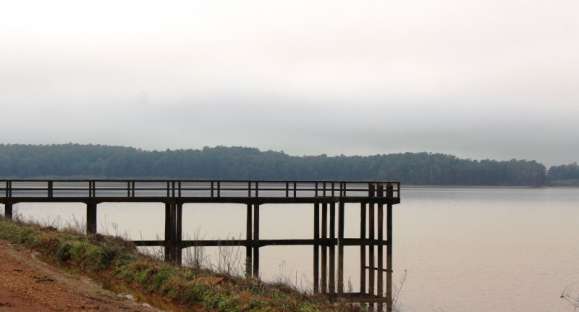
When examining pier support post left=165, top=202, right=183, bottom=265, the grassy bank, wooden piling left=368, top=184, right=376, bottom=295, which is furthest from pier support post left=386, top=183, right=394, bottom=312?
the grassy bank

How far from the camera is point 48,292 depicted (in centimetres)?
1636

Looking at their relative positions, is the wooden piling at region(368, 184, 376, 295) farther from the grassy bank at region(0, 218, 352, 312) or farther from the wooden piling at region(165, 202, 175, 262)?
the grassy bank at region(0, 218, 352, 312)

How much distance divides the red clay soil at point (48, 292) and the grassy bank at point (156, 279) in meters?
1.09

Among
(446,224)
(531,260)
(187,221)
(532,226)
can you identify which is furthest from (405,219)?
(531,260)

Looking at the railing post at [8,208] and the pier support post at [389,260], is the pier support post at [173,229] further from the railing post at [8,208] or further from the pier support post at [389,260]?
the pier support post at [389,260]

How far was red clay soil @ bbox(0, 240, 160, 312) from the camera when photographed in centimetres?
1502

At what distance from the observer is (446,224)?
310 feet

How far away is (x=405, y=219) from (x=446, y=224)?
6689 mm

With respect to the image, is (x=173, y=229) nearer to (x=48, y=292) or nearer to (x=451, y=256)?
(x=48, y=292)

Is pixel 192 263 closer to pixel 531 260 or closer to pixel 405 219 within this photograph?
pixel 531 260

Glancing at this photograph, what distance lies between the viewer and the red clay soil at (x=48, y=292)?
15.0 m

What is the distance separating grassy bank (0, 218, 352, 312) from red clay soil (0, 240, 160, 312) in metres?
1.09

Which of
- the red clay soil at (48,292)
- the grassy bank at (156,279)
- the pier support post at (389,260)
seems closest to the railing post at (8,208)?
the grassy bank at (156,279)

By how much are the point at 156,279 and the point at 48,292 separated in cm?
349
